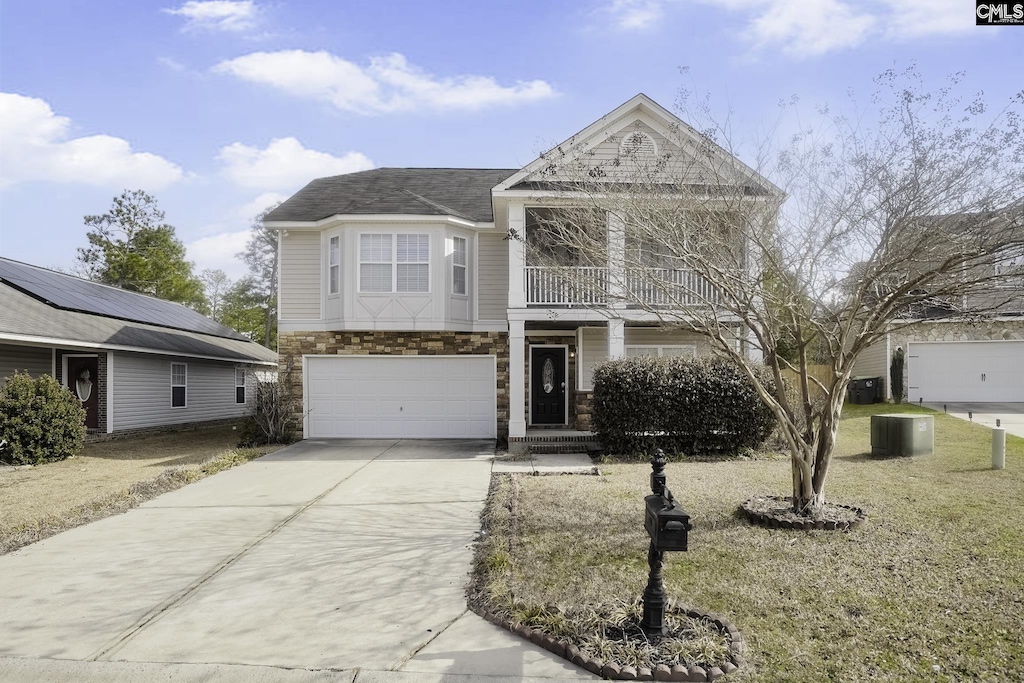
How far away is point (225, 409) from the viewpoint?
70.1ft

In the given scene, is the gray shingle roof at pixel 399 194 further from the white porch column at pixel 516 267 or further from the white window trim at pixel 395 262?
the white porch column at pixel 516 267

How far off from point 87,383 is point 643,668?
16.5m

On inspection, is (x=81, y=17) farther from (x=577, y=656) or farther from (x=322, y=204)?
(x=577, y=656)

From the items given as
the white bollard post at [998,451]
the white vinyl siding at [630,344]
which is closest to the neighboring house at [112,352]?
the white vinyl siding at [630,344]

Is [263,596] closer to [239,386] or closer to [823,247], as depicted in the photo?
[823,247]

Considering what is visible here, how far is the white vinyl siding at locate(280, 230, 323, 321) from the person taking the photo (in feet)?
49.2

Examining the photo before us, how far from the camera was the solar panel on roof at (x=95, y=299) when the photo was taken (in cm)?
1559

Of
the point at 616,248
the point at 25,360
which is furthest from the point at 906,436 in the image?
the point at 25,360

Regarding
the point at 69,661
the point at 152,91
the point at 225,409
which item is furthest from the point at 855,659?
the point at 225,409

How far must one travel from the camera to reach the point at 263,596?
4.85m

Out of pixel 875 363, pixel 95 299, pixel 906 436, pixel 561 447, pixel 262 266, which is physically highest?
pixel 262 266

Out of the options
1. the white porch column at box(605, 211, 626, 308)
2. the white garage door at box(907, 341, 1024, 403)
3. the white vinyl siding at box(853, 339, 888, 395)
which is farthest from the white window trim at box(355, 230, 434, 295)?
the white garage door at box(907, 341, 1024, 403)

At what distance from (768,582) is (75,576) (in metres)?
5.76

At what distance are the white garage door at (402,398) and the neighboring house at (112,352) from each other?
5044 millimetres
